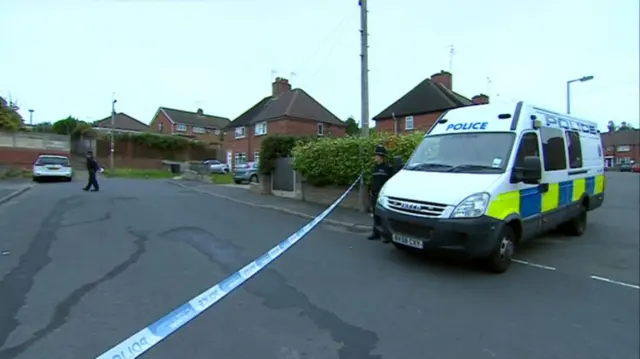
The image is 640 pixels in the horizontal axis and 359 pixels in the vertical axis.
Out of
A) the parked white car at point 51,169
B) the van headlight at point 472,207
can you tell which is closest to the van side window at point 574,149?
the van headlight at point 472,207

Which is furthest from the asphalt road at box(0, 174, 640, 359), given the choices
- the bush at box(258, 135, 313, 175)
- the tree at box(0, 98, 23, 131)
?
the bush at box(258, 135, 313, 175)

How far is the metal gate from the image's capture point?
14.4m

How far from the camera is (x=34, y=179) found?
22.9 metres

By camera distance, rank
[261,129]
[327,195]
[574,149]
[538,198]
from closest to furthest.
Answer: [538,198]
[574,149]
[327,195]
[261,129]

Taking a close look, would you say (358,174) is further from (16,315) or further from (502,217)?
(16,315)

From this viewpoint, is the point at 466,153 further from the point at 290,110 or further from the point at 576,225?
the point at 290,110

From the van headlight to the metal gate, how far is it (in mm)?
9406

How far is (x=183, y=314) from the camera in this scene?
3.58m

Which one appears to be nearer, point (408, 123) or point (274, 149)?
point (274, 149)

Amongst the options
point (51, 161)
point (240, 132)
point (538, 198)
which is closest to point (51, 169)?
point (51, 161)

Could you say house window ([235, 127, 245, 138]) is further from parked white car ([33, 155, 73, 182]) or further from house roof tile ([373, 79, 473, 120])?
parked white car ([33, 155, 73, 182])

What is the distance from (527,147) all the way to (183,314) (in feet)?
17.8

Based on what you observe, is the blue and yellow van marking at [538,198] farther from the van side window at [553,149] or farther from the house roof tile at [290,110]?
the house roof tile at [290,110]

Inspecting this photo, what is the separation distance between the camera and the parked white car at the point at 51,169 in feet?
73.3
